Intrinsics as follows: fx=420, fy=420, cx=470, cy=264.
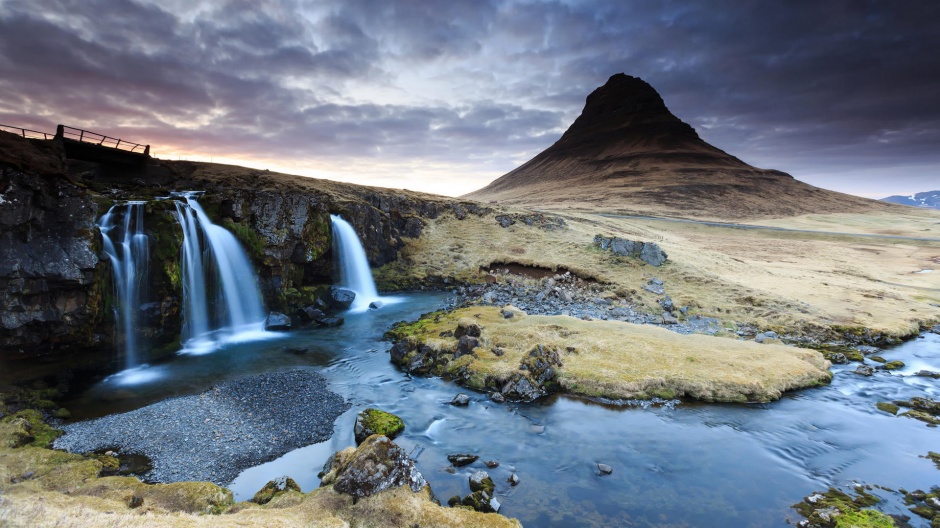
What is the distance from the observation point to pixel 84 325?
27078 mm

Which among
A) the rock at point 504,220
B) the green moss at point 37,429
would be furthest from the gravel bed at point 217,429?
the rock at point 504,220

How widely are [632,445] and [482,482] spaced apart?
797cm

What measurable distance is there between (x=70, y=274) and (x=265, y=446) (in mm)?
18372

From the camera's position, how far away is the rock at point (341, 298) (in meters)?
45.3

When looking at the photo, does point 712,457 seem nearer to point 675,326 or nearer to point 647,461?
point 647,461

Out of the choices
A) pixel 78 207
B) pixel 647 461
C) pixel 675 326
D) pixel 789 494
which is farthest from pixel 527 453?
pixel 78 207

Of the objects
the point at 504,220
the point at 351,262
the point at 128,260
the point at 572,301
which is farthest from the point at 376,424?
the point at 504,220

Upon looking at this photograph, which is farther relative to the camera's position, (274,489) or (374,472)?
(274,489)

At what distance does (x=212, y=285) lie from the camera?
3653 cm

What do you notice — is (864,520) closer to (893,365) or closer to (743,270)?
(893,365)

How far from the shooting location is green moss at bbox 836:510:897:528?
1411cm

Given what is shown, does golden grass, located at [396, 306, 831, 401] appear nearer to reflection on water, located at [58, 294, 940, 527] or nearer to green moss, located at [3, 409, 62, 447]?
reflection on water, located at [58, 294, 940, 527]

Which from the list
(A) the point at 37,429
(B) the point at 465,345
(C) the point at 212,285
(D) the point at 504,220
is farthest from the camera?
(D) the point at 504,220

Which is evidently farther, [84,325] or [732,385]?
[84,325]
